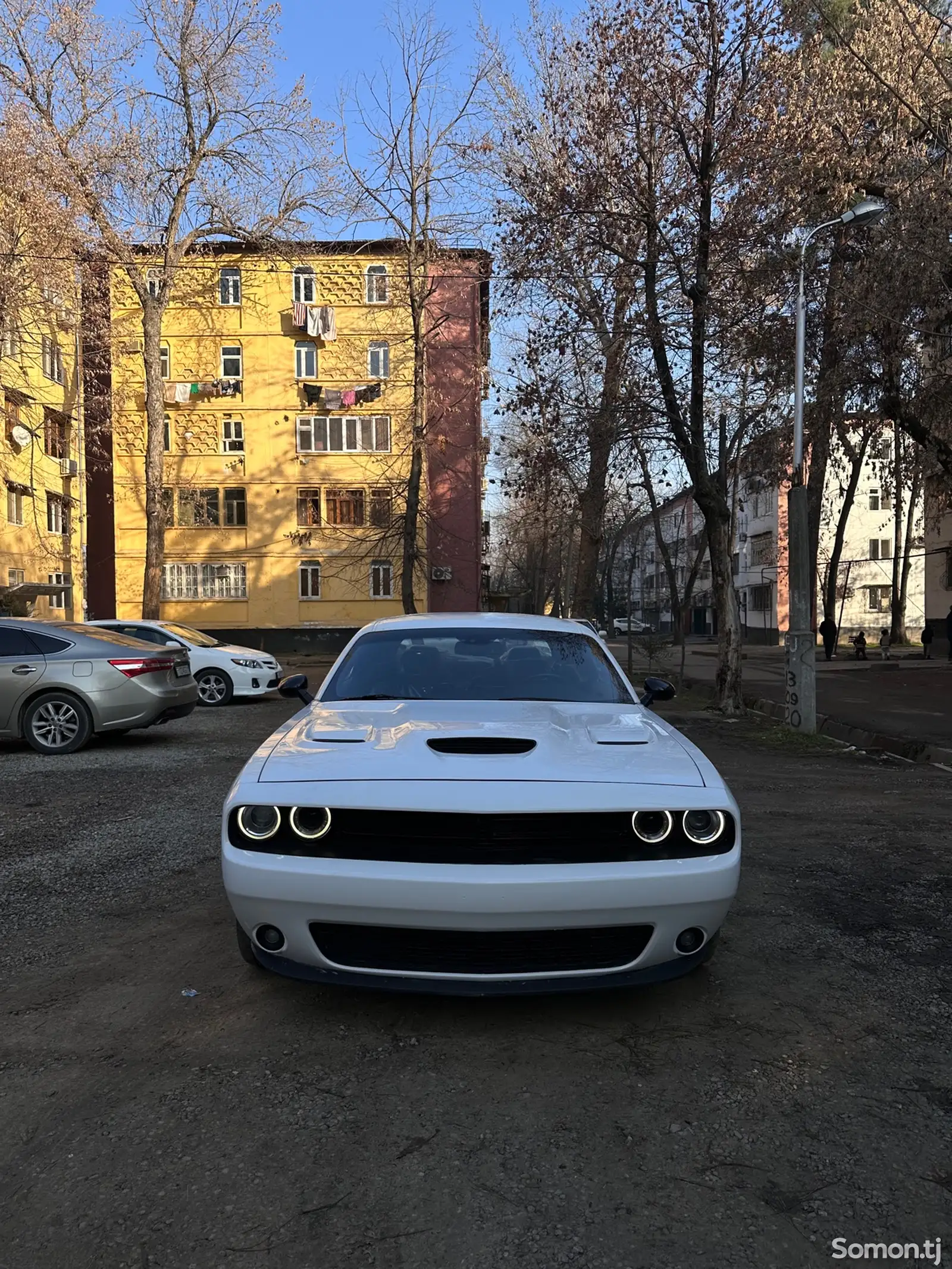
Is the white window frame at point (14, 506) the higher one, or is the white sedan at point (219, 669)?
the white window frame at point (14, 506)

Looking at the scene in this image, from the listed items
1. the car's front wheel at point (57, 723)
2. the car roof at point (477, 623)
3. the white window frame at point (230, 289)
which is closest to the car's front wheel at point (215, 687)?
the car's front wheel at point (57, 723)

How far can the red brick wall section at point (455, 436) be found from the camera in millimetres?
30250

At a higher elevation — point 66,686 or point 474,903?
point 66,686

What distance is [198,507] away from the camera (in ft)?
119

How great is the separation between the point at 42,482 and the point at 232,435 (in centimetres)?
733

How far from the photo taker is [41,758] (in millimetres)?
9117

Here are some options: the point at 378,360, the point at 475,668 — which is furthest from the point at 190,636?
the point at 378,360

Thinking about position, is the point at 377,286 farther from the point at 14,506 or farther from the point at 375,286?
the point at 14,506

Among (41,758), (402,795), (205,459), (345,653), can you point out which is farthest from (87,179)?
(402,795)

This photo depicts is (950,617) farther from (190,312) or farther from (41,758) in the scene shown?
(190,312)

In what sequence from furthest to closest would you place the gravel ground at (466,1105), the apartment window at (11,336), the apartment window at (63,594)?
the apartment window at (63,594) → the apartment window at (11,336) → the gravel ground at (466,1105)

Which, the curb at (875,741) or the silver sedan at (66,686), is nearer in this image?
the silver sedan at (66,686)

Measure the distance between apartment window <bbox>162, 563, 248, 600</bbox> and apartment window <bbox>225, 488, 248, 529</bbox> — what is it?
1.65 meters

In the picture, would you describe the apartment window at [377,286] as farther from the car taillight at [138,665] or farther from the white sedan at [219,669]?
the car taillight at [138,665]
